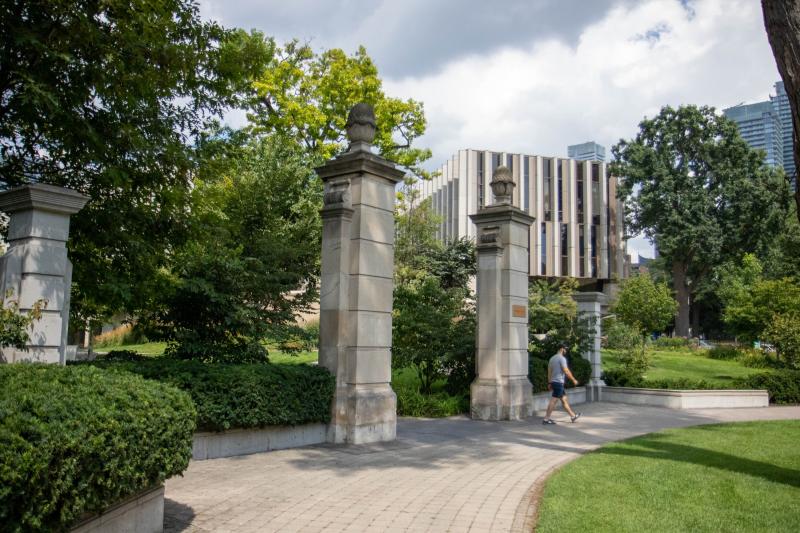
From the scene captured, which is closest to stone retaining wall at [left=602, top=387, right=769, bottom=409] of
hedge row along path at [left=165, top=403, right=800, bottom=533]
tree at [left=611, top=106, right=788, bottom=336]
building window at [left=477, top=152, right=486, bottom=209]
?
hedge row along path at [left=165, top=403, right=800, bottom=533]

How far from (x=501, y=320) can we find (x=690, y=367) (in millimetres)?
22363

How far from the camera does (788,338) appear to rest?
23.8 metres

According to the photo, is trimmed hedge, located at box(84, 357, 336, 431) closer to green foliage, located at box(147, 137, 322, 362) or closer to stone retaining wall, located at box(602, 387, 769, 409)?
green foliage, located at box(147, 137, 322, 362)

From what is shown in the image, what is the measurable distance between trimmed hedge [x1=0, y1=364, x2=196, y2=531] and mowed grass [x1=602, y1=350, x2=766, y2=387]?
73.3 ft

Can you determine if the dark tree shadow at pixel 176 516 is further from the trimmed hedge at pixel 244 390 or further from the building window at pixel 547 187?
the building window at pixel 547 187

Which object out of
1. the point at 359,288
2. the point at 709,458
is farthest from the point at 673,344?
the point at 359,288

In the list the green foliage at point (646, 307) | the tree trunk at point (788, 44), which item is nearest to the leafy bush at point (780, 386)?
the tree trunk at point (788, 44)

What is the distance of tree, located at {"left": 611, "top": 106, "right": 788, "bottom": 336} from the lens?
4672 cm

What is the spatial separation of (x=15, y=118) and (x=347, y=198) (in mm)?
5014

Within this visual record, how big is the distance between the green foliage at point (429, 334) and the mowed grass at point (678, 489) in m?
5.19

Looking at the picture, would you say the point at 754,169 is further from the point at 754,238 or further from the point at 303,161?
the point at 303,161

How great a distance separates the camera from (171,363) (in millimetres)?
8383

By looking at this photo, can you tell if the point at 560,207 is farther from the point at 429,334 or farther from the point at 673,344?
the point at 429,334

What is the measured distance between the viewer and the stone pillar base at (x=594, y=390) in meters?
19.3
